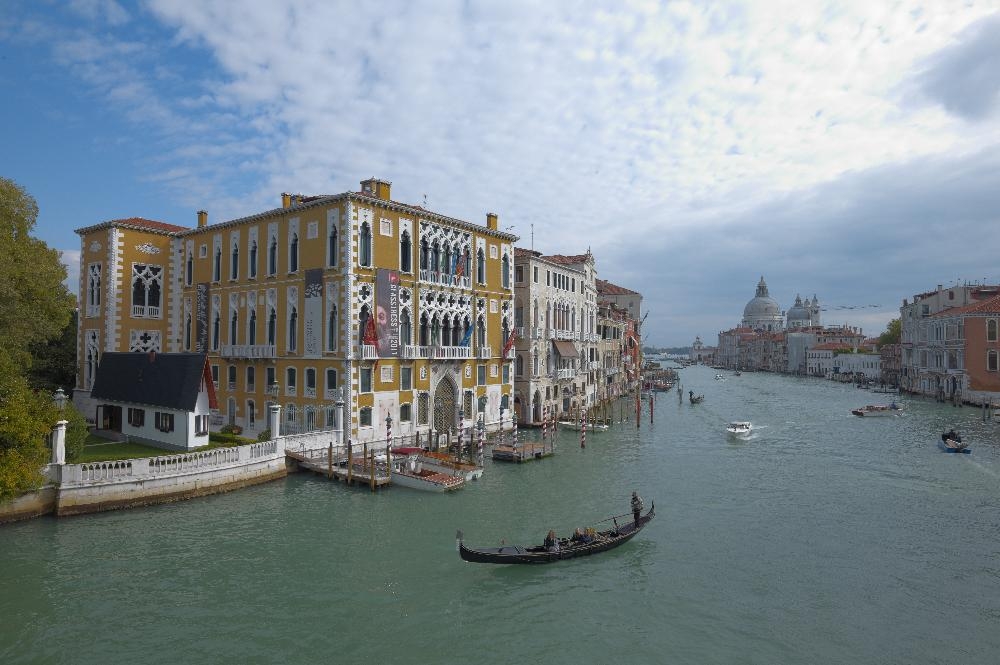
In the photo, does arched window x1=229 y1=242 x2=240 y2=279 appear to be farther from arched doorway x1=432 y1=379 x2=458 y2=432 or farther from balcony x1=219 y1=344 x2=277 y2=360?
arched doorway x1=432 y1=379 x2=458 y2=432

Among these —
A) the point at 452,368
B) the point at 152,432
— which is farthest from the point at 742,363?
the point at 152,432

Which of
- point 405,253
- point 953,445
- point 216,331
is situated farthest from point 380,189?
point 953,445

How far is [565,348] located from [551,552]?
30750 mm

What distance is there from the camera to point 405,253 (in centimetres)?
3278

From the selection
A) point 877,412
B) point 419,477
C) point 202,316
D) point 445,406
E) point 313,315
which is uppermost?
point 202,316

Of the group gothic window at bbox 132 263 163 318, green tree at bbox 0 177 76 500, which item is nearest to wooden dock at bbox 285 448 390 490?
green tree at bbox 0 177 76 500

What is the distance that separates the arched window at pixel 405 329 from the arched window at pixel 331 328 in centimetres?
334

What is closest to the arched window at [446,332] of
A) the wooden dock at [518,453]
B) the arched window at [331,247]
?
the wooden dock at [518,453]

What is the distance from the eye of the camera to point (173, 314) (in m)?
39.3

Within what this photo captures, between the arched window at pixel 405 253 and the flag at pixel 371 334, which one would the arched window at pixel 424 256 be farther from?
the flag at pixel 371 334

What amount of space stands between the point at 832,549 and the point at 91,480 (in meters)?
23.9

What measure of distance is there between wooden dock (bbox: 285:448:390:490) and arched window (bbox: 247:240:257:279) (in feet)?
38.7

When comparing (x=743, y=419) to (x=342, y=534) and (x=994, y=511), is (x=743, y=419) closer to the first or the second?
(x=994, y=511)

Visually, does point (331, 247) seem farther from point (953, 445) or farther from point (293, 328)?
point (953, 445)
